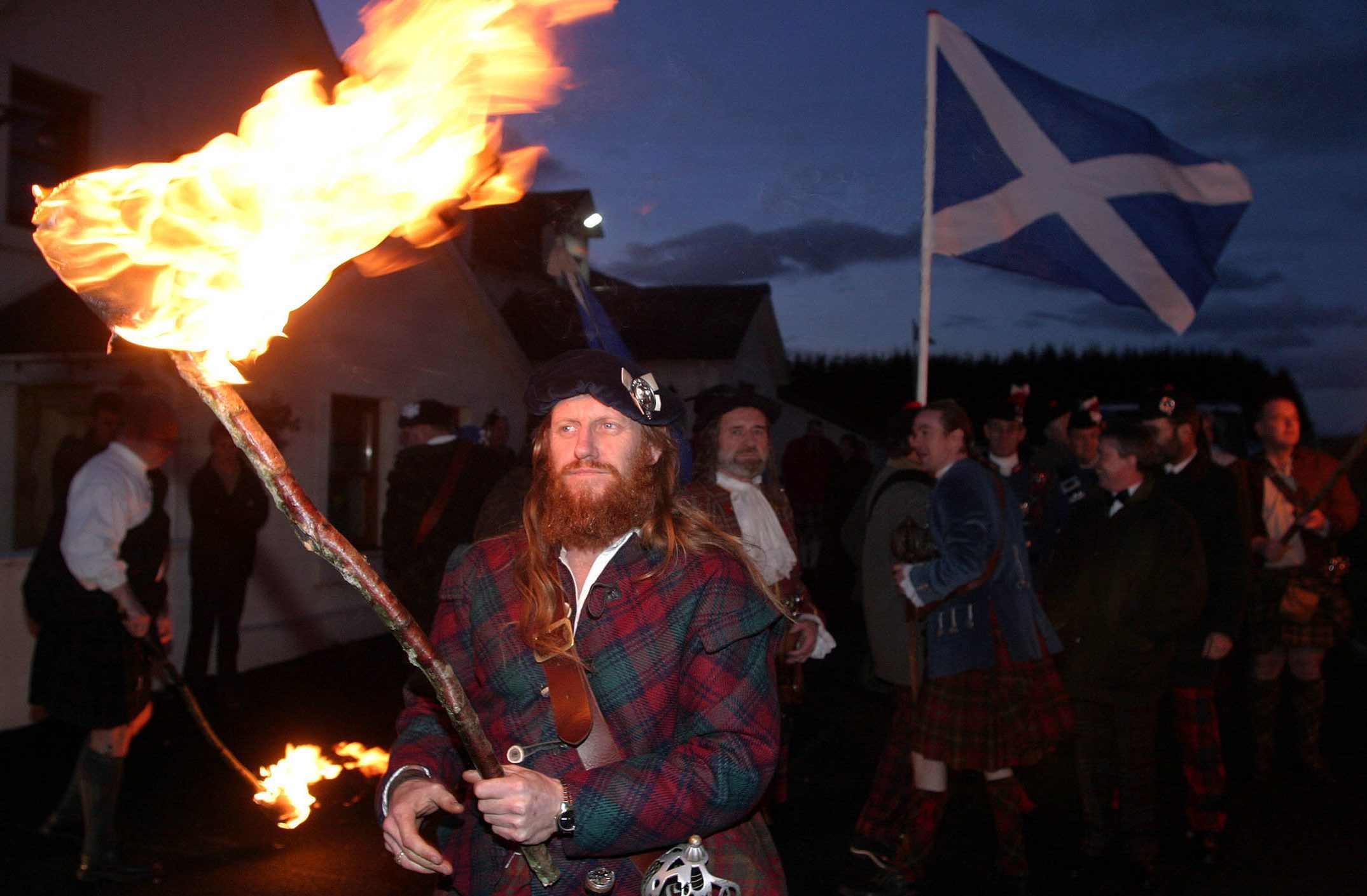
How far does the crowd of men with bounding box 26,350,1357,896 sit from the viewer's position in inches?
77.5

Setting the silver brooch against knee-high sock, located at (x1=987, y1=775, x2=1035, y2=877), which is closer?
the silver brooch

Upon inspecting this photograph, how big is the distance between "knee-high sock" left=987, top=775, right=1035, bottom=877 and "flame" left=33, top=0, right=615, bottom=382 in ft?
10.6

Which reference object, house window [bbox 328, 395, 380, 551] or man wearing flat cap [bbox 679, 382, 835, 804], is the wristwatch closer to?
man wearing flat cap [bbox 679, 382, 835, 804]

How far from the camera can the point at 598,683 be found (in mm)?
2002

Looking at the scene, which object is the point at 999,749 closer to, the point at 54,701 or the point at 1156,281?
the point at 54,701

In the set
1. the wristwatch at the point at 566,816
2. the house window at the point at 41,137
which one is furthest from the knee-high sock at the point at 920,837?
the house window at the point at 41,137

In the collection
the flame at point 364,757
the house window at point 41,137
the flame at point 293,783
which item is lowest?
the flame at point 364,757

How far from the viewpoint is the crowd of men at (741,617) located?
77.5 inches

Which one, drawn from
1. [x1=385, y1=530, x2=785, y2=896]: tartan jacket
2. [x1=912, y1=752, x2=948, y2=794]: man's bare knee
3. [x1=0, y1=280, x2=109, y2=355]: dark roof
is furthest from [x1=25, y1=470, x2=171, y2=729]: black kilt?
[x1=912, y1=752, x2=948, y2=794]: man's bare knee

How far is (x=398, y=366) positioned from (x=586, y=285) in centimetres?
768

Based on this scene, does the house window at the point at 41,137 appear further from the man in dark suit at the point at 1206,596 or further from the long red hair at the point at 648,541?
the man in dark suit at the point at 1206,596

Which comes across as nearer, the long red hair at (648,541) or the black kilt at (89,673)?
the long red hair at (648,541)

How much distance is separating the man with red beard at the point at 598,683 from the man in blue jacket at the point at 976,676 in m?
2.07

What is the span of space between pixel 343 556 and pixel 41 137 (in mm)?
8966
